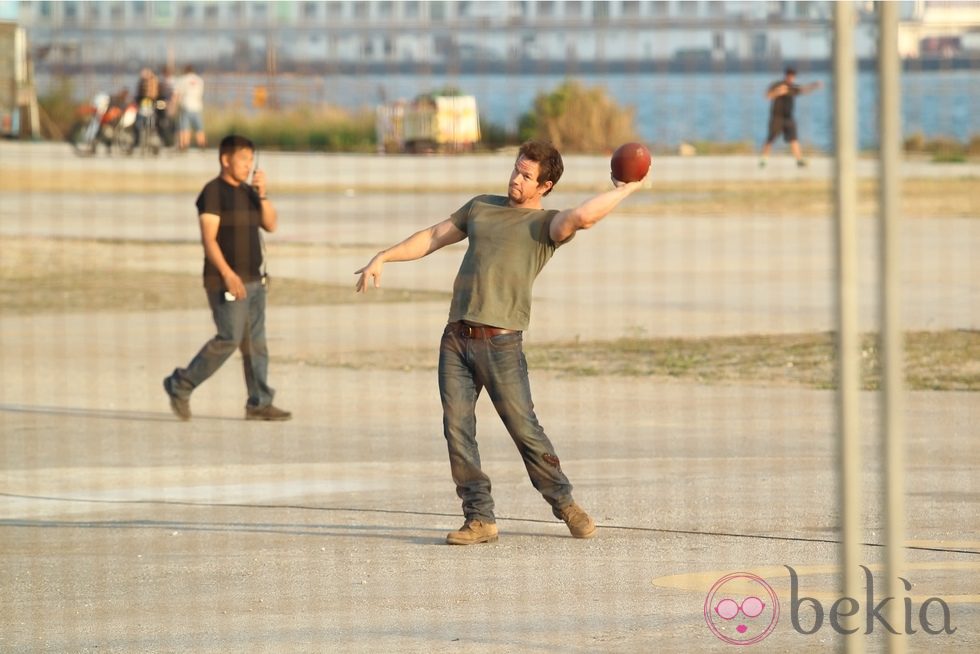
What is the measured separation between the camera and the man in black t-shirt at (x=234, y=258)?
10.1 meters

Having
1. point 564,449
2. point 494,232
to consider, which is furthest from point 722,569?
point 564,449

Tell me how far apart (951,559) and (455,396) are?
79.4 inches

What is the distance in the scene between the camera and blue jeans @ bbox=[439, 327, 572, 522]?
699cm

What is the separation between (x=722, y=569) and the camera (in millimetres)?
6531

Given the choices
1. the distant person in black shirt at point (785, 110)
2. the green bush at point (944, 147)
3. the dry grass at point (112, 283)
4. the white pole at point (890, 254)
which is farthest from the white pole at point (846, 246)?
the green bush at point (944, 147)

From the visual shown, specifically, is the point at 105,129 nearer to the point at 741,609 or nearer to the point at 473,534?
the point at 473,534

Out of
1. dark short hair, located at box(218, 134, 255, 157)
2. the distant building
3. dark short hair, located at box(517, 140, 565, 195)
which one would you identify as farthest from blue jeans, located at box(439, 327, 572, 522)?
the distant building

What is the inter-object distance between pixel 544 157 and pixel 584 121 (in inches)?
1208

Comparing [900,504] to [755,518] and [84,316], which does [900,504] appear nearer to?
[755,518]

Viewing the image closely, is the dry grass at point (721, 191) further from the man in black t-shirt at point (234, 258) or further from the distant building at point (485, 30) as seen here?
the man in black t-shirt at point (234, 258)

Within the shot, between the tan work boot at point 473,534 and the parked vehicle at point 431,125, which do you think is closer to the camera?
the tan work boot at point 473,534

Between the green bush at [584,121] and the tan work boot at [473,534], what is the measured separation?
98.9ft

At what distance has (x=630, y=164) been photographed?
670 centimetres

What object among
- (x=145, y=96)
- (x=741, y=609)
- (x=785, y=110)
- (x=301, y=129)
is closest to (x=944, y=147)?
(x=785, y=110)
